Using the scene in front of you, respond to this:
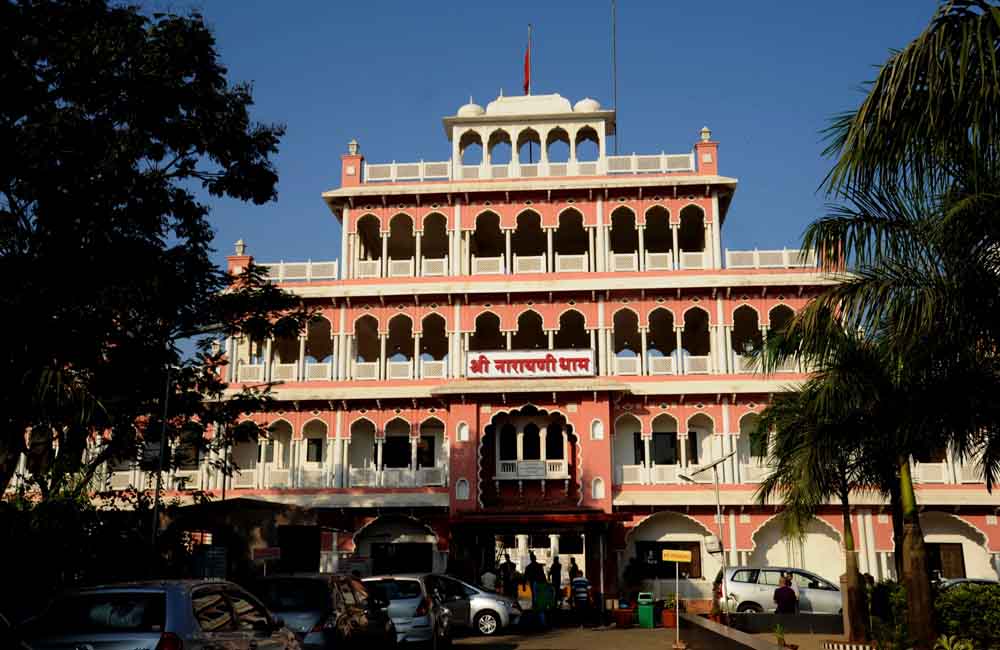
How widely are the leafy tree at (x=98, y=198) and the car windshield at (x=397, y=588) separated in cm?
553

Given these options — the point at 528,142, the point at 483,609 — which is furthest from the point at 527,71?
the point at 483,609

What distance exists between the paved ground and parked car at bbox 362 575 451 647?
1578mm

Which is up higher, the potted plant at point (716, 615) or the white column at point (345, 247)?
the white column at point (345, 247)

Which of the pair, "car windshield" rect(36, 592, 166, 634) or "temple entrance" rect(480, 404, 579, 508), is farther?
"temple entrance" rect(480, 404, 579, 508)

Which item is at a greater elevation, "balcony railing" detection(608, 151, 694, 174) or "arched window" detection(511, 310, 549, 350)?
"balcony railing" detection(608, 151, 694, 174)

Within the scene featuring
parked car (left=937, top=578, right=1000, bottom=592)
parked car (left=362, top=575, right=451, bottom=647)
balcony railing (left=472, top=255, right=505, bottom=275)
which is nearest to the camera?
parked car (left=937, top=578, right=1000, bottom=592)

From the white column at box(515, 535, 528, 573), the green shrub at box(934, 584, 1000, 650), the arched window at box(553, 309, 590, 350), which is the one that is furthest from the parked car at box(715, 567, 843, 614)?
the white column at box(515, 535, 528, 573)

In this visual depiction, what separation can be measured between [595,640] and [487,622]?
9.24 feet

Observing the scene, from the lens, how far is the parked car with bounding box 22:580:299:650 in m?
8.65

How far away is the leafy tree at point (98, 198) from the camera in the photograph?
14.9 metres

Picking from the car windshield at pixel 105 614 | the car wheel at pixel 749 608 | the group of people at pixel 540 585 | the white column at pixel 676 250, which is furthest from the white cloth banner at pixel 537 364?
the car windshield at pixel 105 614

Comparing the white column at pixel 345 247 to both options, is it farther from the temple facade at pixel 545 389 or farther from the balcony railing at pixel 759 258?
the balcony railing at pixel 759 258

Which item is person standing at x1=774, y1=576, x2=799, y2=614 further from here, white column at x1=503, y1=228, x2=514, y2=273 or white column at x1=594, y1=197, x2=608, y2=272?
white column at x1=503, y1=228, x2=514, y2=273

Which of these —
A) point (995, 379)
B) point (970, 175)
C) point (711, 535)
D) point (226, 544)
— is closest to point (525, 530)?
point (711, 535)
